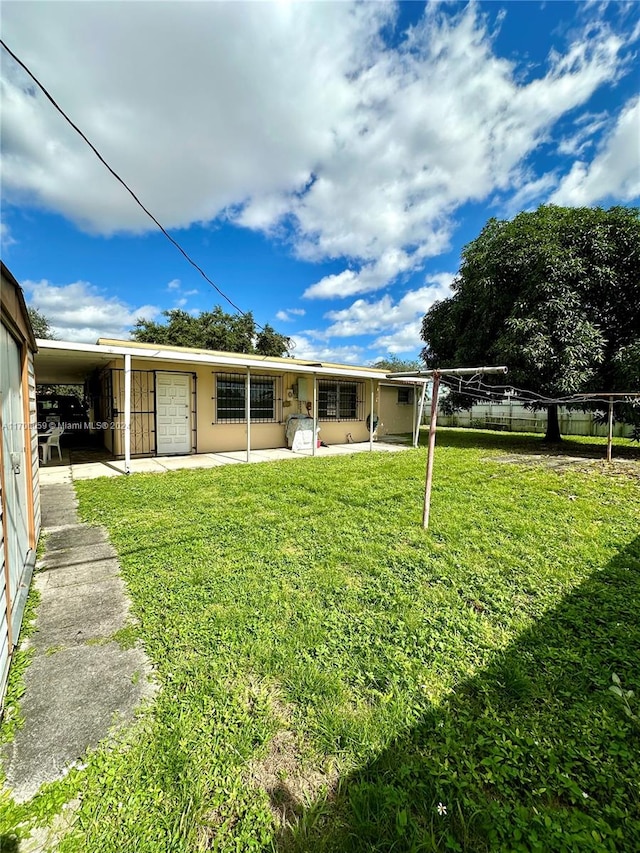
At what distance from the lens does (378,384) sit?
13547 mm

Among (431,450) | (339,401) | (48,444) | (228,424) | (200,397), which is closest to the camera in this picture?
(431,450)

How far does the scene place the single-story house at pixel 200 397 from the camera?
791 cm

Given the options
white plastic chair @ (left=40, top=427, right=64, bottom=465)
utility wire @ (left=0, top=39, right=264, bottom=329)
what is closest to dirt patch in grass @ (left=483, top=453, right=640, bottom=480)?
utility wire @ (left=0, top=39, right=264, bottom=329)

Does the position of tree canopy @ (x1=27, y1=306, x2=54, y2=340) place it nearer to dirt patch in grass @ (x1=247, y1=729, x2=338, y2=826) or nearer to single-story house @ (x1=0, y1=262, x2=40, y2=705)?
single-story house @ (x1=0, y1=262, x2=40, y2=705)

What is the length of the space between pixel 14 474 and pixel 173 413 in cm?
663

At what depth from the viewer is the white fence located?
16922 mm

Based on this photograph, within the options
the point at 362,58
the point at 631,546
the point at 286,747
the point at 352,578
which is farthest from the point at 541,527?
the point at 362,58

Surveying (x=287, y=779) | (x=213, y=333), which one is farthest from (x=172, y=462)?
(x=213, y=333)

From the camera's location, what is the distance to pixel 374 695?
5.89 feet

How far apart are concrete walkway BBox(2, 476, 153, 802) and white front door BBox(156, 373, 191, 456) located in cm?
571

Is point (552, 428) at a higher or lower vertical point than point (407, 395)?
lower

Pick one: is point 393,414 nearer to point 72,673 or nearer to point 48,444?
point 48,444

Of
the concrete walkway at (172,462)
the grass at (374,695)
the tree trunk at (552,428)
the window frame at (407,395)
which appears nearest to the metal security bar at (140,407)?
the concrete walkway at (172,462)

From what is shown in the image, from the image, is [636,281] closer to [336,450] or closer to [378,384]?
[378,384]
